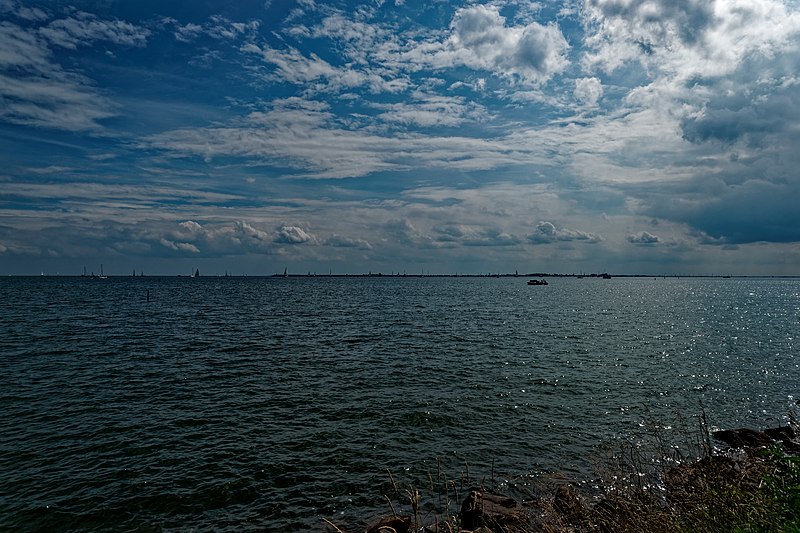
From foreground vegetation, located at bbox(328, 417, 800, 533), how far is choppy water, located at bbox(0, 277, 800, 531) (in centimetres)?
141

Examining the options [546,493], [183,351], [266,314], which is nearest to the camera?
[546,493]

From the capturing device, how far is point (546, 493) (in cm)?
1584

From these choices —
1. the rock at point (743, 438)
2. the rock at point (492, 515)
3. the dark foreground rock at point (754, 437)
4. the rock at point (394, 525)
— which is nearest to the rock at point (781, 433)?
the dark foreground rock at point (754, 437)

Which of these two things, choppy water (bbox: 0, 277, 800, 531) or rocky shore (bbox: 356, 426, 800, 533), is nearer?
rocky shore (bbox: 356, 426, 800, 533)

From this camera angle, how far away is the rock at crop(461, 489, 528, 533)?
1220 cm

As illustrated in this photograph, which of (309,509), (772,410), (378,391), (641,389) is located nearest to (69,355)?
(378,391)

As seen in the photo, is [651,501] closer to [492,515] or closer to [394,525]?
[492,515]

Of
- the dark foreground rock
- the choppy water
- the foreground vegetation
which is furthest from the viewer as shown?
the dark foreground rock

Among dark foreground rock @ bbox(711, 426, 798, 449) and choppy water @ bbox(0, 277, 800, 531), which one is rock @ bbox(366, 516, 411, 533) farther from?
dark foreground rock @ bbox(711, 426, 798, 449)

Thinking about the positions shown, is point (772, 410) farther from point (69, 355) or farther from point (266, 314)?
point (266, 314)

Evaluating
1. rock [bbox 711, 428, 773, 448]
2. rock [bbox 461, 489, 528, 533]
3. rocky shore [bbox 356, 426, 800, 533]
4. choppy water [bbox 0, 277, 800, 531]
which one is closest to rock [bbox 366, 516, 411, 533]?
rocky shore [bbox 356, 426, 800, 533]

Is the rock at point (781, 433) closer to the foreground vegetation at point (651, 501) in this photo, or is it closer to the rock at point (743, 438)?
the foreground vegetation at point (651, 501)

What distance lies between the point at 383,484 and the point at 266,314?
6752 centimetres

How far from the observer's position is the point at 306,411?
24.1m
